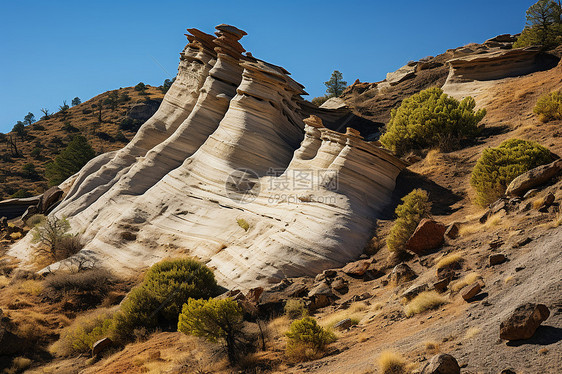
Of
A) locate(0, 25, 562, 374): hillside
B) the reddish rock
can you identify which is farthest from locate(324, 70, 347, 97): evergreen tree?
the reddish rock

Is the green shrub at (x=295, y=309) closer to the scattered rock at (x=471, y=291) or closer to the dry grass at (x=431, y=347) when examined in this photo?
the scattered rock at (x=471, y=291)

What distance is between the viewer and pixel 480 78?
29.3m

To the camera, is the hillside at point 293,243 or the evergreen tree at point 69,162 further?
the evergreen tree at point 69,162

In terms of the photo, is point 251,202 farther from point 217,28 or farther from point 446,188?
point 217,28

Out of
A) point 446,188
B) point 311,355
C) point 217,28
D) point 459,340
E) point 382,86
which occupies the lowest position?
point 311,355

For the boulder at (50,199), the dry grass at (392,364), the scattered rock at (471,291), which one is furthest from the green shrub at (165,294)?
the boulder at (50,199)

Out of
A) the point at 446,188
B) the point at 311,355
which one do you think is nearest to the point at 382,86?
the point at 446,188

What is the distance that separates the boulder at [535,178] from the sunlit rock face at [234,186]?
5713 millimetres

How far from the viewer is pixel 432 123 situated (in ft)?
74.8

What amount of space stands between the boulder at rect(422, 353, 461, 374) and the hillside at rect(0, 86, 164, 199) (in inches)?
1921

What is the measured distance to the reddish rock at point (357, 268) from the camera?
554 inches

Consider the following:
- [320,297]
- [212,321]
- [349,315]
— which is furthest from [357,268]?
[212,321]

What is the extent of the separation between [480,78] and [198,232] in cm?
2311

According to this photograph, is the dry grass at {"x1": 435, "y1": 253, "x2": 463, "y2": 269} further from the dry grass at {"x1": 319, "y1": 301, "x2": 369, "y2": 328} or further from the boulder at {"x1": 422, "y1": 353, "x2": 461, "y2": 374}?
the boulder at {"x1": 422, "y1": 353, "x2": 461, "y2": 374}
